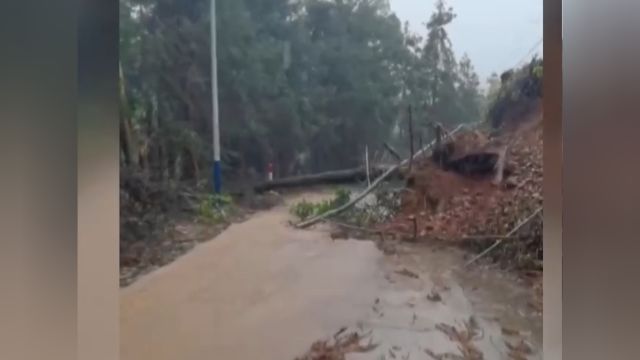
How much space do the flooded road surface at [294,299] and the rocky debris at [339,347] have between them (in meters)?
0.02

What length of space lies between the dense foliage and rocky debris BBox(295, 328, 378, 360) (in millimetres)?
402

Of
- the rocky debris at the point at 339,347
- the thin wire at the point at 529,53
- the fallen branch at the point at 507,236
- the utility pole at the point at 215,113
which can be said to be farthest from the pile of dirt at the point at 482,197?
the utility pole at the point at 215,113

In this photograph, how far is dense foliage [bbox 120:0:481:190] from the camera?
4.82 feet

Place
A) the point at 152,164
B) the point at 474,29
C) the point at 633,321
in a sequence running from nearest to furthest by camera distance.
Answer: the point at 633,321, the point at 474,29, the point at 152,164

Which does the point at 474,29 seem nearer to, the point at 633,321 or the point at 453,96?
the point at 453,96

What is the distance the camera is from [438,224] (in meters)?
1.47

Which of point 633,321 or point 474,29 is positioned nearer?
point 633,321

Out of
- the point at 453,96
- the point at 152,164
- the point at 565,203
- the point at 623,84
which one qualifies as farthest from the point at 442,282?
the point at 152,164

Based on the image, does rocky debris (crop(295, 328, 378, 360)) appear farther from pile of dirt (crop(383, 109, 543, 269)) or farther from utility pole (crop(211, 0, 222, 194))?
utility pole (crop(211, 0, 222, 194))

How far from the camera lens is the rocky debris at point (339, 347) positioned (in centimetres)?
148

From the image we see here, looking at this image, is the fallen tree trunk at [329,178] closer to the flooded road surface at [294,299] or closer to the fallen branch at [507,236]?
the flooded road surface at [294,299]

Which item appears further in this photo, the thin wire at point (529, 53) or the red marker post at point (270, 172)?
the red marker post at point (270, 172)

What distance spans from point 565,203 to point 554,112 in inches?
7.9

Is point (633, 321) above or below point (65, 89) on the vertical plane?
below
